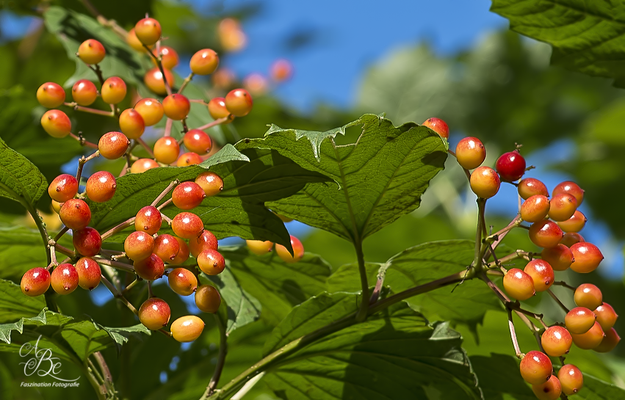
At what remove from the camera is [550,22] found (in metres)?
1.51

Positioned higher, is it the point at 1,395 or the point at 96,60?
the point at 96,60

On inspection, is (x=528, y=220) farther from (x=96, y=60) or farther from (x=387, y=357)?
(x=96, y=60)

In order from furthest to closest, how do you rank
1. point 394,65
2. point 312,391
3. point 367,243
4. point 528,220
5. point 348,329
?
point 394,65, point 367,243, point 312,391, point 348,329, point 528,220

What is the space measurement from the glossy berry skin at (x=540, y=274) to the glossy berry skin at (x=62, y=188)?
30.1 inches

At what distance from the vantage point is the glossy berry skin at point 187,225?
3.53 feet

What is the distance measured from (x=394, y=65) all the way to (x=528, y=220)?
15.3ft

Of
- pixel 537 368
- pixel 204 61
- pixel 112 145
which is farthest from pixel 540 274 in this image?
pixel 204 61

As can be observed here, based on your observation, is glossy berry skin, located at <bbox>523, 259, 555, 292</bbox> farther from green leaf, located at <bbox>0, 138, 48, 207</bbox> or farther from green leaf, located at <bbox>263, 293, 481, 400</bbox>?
green leaf, located at <bbox>0, 138, 48, 207</bbox>

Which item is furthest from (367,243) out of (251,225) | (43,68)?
(251,225)

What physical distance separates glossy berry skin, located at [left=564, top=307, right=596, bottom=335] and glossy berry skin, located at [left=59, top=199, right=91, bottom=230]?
2.66ft

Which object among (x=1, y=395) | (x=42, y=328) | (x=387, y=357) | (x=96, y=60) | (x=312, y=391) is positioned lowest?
(x=1, y=395)

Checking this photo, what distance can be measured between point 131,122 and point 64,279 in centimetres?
38

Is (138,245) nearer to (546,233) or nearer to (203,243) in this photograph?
(203,243)

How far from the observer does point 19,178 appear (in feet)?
3.62
